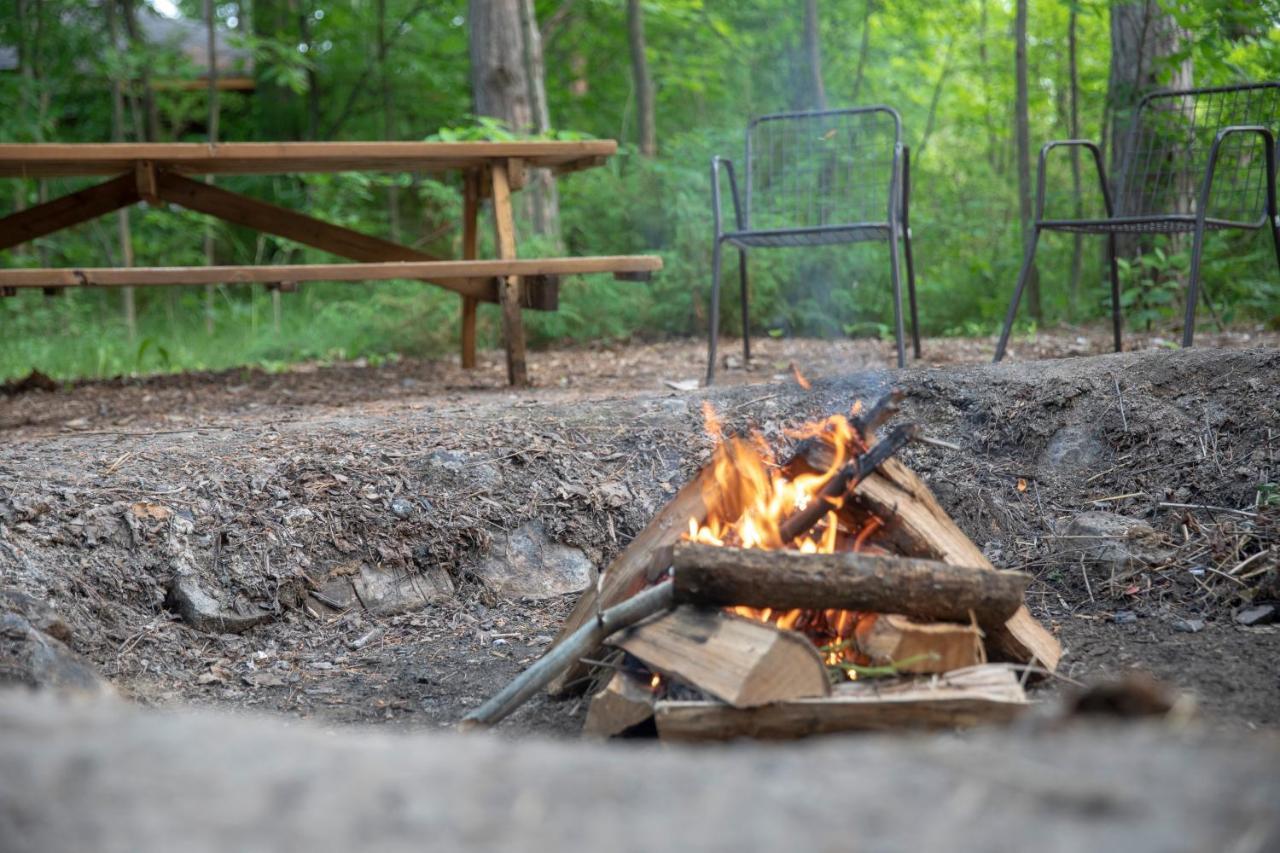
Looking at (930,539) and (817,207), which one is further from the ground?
(817,207)

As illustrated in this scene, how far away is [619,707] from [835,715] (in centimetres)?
39

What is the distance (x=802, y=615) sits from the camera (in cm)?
217

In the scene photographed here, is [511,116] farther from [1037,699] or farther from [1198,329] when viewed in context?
[1037,699]

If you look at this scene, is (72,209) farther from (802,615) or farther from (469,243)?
(802,615)

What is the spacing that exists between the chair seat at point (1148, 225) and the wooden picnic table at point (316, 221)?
1.51m

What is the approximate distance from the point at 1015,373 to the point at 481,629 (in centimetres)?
183

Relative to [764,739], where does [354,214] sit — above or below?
above

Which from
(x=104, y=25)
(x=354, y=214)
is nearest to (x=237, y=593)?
(x=354, y=214)

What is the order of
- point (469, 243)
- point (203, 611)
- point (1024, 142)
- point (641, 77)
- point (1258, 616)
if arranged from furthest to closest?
1. point (641, 77)
2. point (1024, 142)
3. point (469, 243)
4. point (203, 611)
5. point (1258, 616)

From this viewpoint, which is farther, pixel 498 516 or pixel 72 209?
pixel 72 209

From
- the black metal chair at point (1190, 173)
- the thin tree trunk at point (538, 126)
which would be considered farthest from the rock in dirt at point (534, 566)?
the thin tree trunk at point (538, 126)

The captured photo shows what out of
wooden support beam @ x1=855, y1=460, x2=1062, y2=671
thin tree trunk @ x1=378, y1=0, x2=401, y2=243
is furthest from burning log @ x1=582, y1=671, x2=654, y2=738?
thin tree trunk @ x1=378, y1=0, x2=401, y2=243

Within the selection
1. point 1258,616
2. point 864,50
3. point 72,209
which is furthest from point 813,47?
point 1258,616

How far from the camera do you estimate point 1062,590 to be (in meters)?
2.79
